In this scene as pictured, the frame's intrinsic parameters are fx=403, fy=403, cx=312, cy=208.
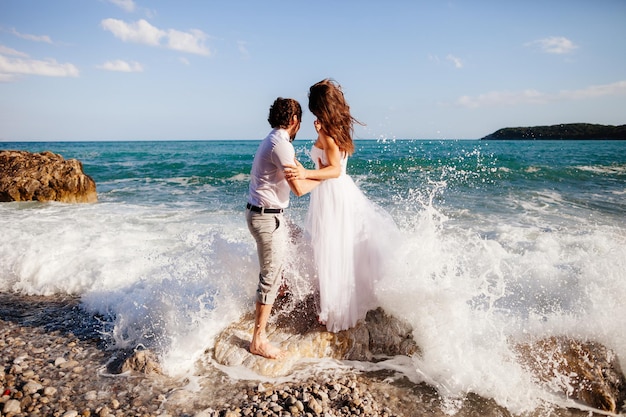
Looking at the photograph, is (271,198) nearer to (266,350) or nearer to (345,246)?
(345,246)

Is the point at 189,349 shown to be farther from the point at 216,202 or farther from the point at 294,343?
the point at 216,202

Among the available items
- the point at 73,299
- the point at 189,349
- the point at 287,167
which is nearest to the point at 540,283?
the point at 287,167

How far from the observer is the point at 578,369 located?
3.85 metres

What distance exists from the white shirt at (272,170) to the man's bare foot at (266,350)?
1.41 m

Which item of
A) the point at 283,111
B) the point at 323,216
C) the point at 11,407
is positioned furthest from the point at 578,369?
the point at 11,407

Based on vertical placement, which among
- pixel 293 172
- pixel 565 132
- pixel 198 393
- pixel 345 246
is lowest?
pixel 198 393

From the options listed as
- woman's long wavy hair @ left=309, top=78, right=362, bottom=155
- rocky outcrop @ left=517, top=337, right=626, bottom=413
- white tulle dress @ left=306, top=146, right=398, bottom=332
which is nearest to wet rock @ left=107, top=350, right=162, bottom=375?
white tulle dress @ left=306, top=146, right=398, bottom=332

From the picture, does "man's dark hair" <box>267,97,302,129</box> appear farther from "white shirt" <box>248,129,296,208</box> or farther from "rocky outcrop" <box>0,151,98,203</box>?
"rocky outcrop" <box>0,151,98,203</box>

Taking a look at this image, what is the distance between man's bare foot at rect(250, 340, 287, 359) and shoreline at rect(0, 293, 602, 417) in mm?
277

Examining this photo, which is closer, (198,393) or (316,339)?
(198,393)

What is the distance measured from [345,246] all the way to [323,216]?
1.23 feet

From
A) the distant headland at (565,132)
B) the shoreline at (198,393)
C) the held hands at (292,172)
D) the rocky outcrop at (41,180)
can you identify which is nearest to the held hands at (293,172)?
the held hands at (292,172)

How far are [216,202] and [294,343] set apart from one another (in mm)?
10564

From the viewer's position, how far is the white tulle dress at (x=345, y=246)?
3.97 metres
